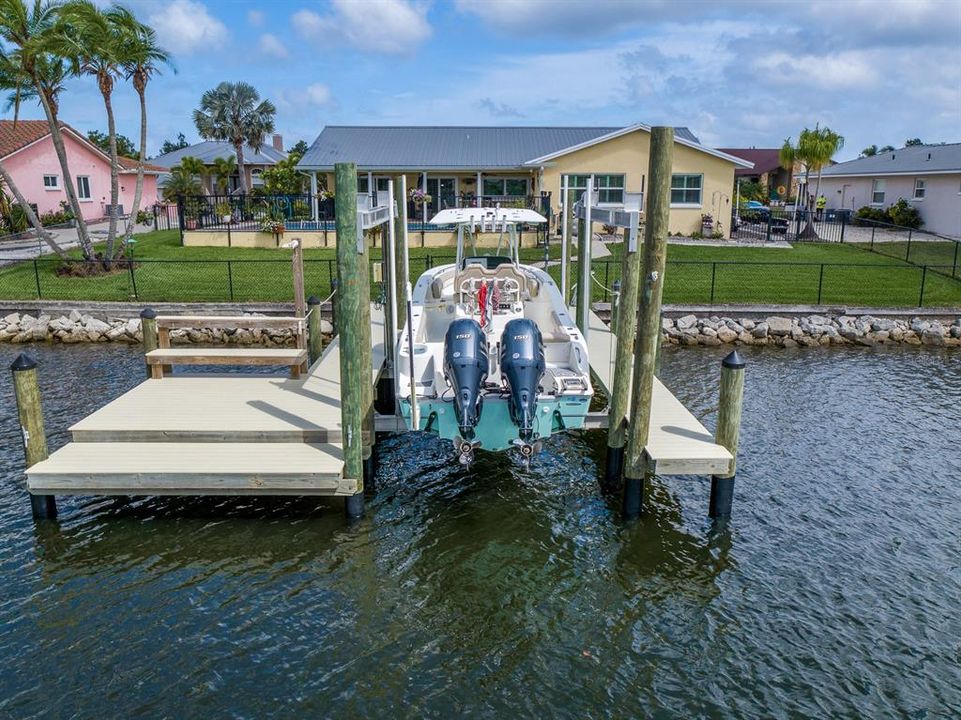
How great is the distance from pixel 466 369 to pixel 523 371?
1.99 ft

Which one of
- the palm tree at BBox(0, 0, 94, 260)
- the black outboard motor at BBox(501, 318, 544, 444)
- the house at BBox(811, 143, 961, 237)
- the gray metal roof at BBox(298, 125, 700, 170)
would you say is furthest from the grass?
the black outboard motor at BBox(501, 318, 544, 444)

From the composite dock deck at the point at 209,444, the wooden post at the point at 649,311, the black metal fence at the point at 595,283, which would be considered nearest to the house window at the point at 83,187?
the black metal fence at the point at 595,283

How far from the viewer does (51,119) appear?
21.9 meters

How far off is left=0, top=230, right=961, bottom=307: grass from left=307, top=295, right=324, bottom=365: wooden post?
18.1 ft

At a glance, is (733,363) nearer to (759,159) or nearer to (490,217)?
(490,217)

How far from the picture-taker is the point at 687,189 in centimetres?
3197

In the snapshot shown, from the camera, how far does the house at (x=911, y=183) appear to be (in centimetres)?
3253

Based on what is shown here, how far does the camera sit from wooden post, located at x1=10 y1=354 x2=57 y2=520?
27.5ft

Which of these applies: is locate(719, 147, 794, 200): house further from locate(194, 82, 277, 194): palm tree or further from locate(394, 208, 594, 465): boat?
locate(394, 208, 594, 465): boat

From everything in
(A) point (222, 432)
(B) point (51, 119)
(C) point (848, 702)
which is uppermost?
(B) point (51, 119)

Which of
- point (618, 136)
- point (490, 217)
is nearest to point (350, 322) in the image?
point (490, 217)

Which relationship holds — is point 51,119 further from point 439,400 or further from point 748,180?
point 748,180

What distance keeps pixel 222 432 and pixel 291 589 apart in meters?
2.39

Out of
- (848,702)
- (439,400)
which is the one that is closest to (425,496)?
(439,400)
